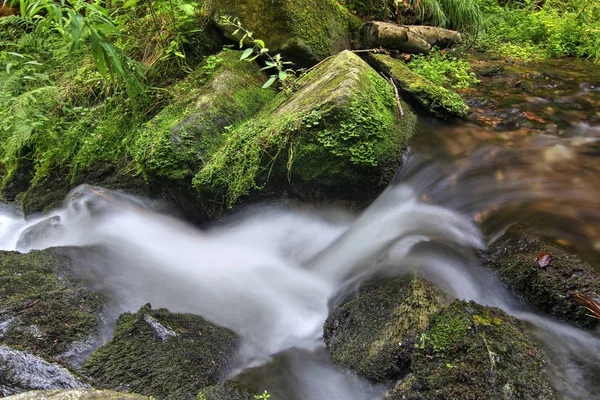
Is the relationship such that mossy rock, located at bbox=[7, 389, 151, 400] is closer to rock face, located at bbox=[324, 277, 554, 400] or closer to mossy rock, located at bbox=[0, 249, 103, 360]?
mossy rock, located at bbox=[0, 249, 103, 360]

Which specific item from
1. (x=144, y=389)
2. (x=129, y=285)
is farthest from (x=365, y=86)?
(x=144, y=389)

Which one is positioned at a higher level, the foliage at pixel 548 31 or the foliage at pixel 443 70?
the foliage at pixel 443 70

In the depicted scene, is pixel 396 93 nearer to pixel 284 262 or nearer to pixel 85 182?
pixel 284 262

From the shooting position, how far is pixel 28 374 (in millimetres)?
1947

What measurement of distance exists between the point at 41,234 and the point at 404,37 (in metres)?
4.94

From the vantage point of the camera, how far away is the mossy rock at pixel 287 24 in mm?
4500

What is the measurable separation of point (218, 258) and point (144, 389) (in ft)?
5.64

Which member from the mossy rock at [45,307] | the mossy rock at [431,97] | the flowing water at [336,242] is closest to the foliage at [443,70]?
the mossy rock at [431,97]

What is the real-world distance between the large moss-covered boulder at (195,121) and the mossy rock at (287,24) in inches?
15.4

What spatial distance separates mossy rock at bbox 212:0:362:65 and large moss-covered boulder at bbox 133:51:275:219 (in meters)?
0.39

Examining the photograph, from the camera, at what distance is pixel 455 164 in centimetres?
393

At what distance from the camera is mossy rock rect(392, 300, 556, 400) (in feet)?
6.89

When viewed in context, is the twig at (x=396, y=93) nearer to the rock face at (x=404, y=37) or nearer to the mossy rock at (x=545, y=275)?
the rock face at (x=404, y=37)

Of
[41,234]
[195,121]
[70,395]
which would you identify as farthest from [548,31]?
[70,395]
